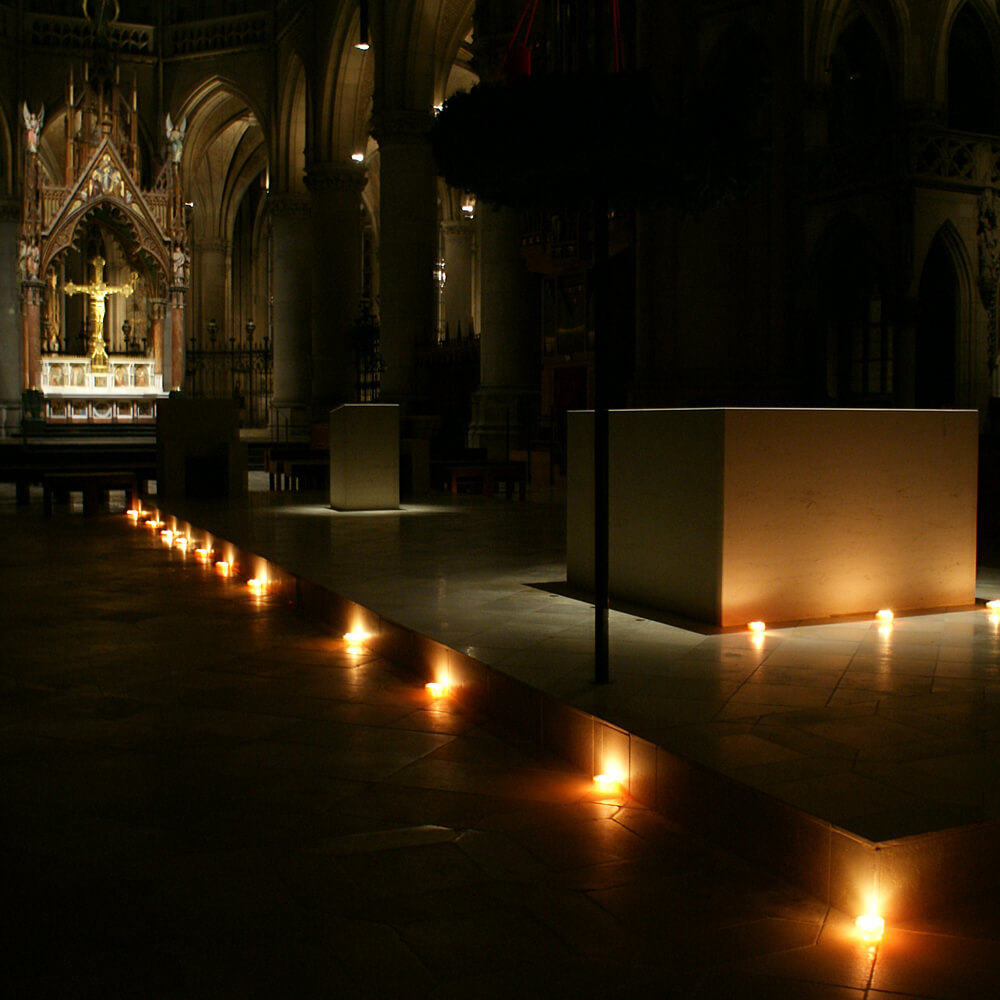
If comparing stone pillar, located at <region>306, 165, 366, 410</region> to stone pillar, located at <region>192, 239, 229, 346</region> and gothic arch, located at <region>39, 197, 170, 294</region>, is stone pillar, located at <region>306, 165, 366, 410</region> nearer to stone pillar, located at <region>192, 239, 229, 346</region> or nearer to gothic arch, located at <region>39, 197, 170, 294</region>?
gothic arch, located at <region>39, 197, 170, 294</region>

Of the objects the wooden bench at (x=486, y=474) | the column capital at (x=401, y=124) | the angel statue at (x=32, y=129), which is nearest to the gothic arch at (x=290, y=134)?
the angel statue at (x=32, y=129)

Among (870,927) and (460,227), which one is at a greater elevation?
(460,227)

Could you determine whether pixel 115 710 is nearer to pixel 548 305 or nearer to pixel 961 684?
pixel 961 684

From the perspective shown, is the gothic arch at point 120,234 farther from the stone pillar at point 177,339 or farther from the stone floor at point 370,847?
the stone floor at point 370,847

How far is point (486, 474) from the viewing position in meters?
13.8

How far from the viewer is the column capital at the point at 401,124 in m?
20.8

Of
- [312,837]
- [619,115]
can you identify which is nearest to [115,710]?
[312,837]

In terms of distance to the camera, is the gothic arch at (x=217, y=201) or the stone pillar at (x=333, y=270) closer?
the stone pillar at (x=333, y=270)

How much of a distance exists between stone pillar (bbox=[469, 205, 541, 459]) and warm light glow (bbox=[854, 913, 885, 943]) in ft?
49.9

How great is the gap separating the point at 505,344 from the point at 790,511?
12.9 m

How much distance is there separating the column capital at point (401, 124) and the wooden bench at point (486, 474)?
344 inches

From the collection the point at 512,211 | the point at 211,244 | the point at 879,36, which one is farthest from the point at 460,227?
the point at 879,36

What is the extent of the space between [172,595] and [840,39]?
16846 mm

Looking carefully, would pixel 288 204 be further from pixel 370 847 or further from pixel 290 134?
pixel 370 847
